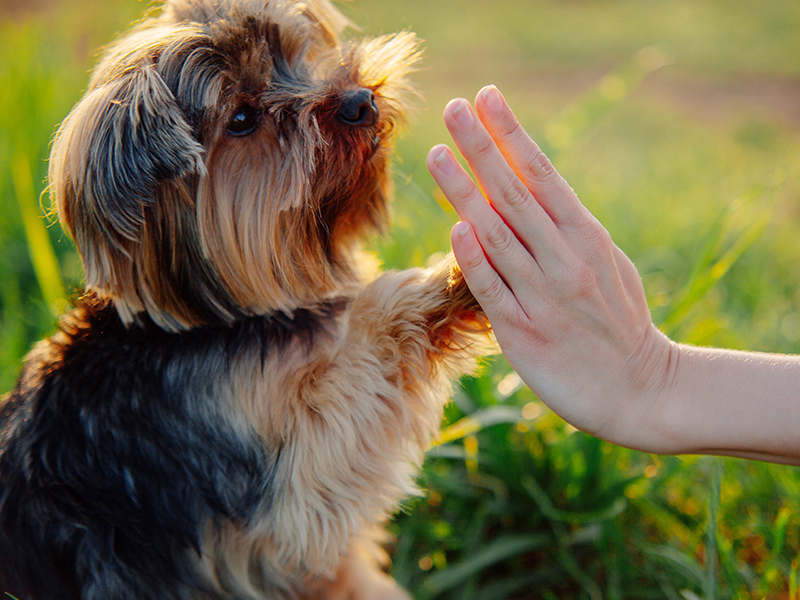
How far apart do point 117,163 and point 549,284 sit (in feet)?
3.58

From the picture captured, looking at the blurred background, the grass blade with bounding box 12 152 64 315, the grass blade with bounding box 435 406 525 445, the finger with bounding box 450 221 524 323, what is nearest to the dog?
the finger with bounding box 450 221 524 323

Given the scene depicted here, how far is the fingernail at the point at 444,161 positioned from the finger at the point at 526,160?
0.13 meters

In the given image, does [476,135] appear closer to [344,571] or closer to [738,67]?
[344,571]

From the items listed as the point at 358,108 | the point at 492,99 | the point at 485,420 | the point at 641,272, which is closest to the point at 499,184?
the point at 492,99

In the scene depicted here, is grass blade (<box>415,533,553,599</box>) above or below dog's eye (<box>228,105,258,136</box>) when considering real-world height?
below

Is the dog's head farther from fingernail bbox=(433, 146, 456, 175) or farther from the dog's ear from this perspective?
fingernail bbox=(433, 146, 456, 175)

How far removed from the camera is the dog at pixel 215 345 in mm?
1412

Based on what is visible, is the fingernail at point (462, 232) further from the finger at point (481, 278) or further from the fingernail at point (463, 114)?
the fingernail at point (463, 114)

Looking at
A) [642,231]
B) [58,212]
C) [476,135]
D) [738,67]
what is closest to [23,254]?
[58,212]

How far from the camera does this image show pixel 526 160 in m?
1.31

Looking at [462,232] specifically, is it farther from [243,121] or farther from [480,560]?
[480,560]

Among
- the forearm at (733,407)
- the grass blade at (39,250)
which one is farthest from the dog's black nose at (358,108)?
the grass blade at (39,250)

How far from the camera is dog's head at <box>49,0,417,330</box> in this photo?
1364mm

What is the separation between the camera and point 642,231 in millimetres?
4246
